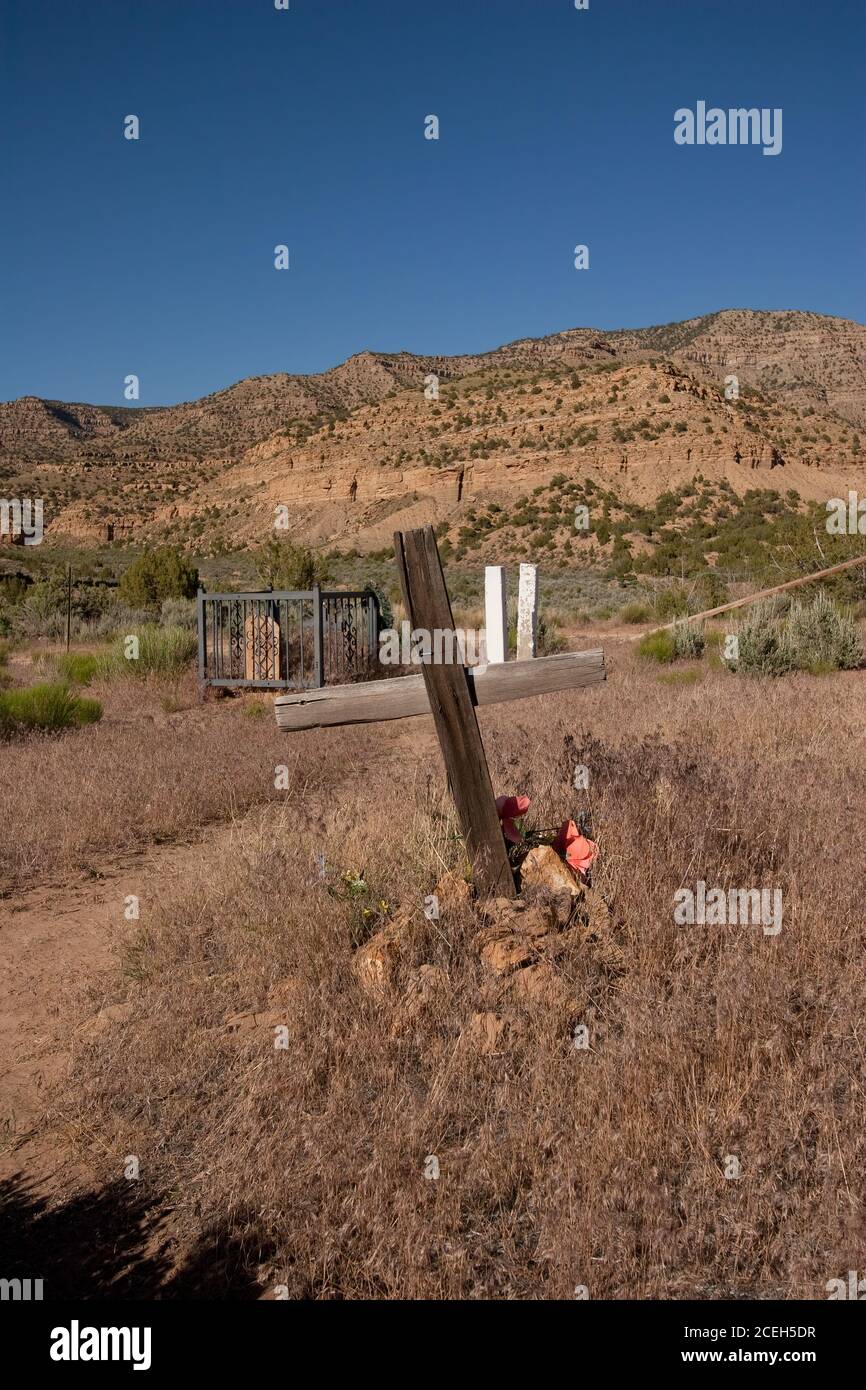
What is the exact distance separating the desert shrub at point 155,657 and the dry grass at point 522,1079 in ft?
34.9

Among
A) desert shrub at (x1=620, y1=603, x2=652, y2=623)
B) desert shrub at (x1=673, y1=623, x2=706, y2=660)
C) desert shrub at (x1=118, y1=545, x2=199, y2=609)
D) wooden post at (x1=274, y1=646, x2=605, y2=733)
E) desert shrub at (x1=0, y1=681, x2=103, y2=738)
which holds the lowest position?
desert shrub at (x1=0, y1=681, x2=103, y2=738)

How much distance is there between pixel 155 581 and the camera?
81.7ft

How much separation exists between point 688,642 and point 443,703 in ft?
38.5

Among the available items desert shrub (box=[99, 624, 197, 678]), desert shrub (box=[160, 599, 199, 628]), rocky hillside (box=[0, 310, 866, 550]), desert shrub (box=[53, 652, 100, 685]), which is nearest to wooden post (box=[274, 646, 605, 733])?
desert shrub (box=[53, 652, 100, 685])

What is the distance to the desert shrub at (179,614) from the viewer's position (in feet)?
65.7

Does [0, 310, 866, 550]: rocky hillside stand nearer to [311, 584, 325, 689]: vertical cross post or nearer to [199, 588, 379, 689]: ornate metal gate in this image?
[199, 588, 379, 689]: ornate metal gate

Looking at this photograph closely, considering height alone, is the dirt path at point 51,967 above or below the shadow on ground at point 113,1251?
above

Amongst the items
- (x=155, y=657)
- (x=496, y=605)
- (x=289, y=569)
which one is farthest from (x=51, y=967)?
(x=289, y=569)

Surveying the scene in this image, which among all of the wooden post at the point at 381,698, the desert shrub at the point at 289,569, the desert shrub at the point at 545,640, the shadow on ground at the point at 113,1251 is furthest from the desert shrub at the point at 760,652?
the desert shrub at the point at 289,569

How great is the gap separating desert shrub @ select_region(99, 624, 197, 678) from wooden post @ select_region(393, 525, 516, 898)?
11944mm

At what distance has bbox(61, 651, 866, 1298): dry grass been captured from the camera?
2.42 metres

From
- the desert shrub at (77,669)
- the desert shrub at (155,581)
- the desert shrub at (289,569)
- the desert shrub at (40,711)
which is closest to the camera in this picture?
the desert shrub at (40,711)

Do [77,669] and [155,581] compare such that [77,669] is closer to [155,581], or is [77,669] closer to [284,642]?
[284,642]

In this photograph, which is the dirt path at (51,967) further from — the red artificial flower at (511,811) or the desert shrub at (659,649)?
the desert shrub at (659,649)
